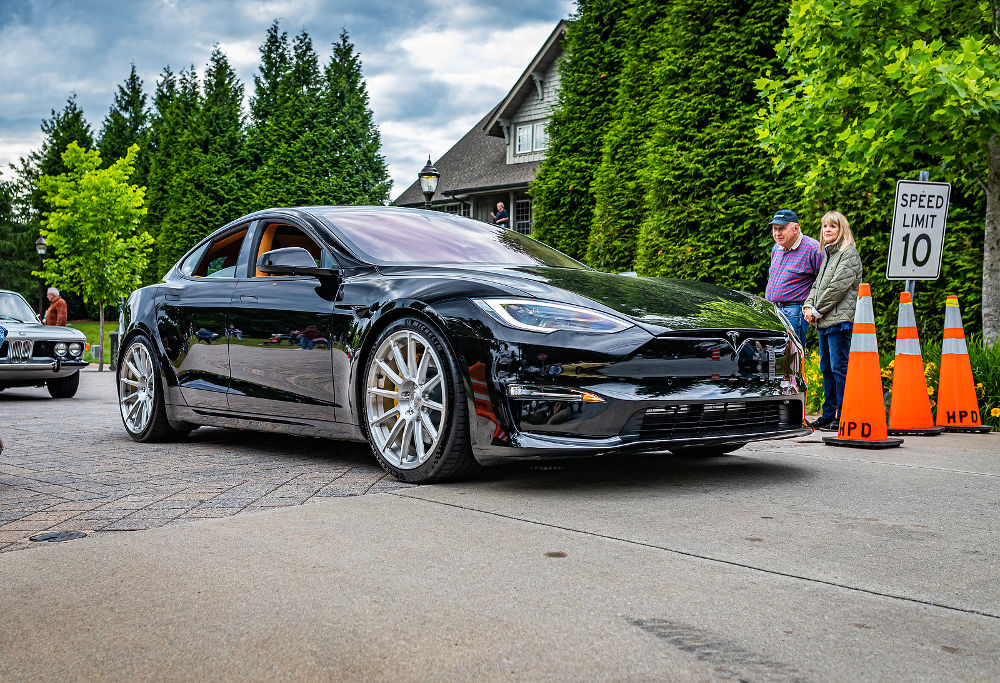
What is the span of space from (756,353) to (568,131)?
18.9 m

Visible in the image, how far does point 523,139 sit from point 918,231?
2889 cm

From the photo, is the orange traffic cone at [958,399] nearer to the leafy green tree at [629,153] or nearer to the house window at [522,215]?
the leafy green tree at [629,153]

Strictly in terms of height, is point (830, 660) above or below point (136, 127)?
below

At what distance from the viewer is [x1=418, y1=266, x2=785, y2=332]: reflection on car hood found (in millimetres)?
4777

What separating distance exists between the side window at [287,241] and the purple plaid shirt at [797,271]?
4322 millimetres

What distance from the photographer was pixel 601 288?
16.8 feet

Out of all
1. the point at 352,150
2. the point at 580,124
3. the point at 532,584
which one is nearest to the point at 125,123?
→ the point at 352,150

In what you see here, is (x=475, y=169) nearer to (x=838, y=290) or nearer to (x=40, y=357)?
(x=40, y=357)

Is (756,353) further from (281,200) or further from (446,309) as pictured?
Result: (281,200)

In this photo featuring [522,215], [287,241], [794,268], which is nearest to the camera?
[287,241]

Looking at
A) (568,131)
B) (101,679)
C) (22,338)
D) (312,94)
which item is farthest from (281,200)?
(101,679)

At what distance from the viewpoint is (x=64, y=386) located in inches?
507

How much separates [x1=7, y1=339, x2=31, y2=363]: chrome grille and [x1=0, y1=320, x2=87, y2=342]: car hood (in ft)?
0.19

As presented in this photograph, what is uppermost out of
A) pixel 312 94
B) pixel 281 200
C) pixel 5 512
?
pixel 312 94
